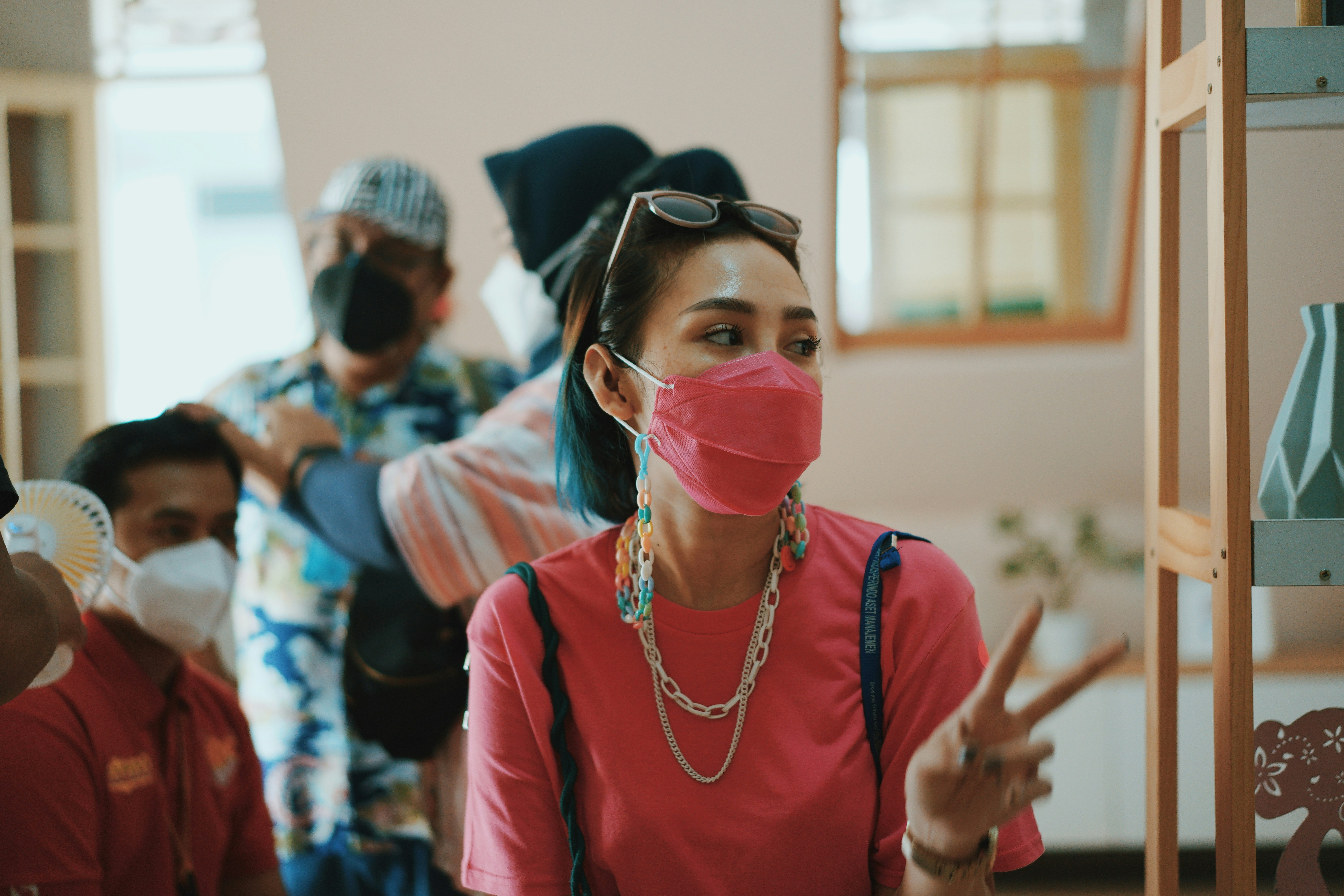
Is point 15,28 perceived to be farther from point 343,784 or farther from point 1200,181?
point 1200,181

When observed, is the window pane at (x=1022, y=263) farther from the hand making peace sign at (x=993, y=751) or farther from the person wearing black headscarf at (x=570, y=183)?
the hand making peace sign at (x=993, y=751)

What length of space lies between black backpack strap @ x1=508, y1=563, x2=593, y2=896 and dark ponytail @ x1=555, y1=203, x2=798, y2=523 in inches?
7.7

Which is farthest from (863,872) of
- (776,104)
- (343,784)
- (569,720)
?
(776,104)

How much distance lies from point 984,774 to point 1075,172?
335 cm

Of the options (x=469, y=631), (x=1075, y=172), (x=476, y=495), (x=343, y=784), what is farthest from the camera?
(x=1075, y=172)

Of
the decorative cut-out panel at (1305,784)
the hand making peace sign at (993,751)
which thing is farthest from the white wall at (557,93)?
the hand making peace sign at (993,751)

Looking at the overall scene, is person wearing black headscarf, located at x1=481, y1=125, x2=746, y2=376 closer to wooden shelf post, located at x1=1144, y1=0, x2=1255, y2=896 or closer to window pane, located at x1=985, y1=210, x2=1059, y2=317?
wooden shelf post, located at x1=1144, y1=0, x2=1255, y2=896

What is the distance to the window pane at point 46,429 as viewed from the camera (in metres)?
3.06

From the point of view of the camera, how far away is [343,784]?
70.5 inches

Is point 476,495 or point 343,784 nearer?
point 476,495

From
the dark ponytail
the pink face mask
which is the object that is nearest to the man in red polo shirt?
the dark ponytail

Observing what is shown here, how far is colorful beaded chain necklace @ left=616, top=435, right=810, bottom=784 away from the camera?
1.09 metres

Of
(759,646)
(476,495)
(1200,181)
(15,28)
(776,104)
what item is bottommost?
(759,646)

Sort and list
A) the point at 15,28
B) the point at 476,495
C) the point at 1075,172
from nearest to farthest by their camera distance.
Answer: the point at 476,495 → the point at 15,28 → the point at 1075,172
